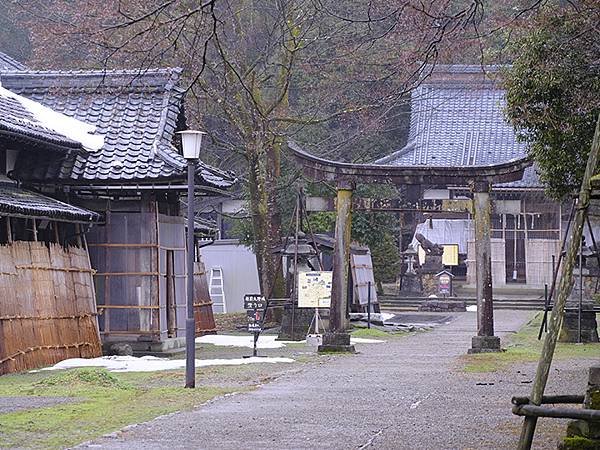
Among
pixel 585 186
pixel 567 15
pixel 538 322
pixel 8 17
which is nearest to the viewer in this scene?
pixel 585 186

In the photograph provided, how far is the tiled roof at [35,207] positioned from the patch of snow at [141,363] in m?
2.62

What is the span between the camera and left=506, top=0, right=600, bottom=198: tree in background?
16.7 metres

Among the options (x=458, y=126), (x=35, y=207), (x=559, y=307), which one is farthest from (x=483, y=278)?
(x=458, y=126)

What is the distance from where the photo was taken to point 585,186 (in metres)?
8.14

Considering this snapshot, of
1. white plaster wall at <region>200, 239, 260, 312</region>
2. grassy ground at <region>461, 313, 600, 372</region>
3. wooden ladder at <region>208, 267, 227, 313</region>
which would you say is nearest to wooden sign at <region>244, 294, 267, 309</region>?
grassy ground at <region>461, 313, 600, 372</region>

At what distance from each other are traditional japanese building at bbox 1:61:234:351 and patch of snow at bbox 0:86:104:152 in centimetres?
20

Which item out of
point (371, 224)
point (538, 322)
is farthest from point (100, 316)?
point (371, 224)

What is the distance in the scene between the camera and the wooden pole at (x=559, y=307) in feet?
25.5

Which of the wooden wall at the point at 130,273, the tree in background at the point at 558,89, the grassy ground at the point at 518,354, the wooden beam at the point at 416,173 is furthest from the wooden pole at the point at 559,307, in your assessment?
the wooden wall at the point at 130,273

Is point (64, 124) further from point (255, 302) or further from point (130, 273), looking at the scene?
point (255, 302)

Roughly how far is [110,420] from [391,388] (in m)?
Result: 4.54

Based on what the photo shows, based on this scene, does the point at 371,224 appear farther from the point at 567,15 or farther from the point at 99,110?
the point at 567,15

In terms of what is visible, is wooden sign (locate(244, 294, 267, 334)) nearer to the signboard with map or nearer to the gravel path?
the signboard with map

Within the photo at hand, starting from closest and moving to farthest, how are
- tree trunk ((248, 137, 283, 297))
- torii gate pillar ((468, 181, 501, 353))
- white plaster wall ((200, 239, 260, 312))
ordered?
torii gate pillar ((468, 181, 501, 353))
tree trunk ((248, 137, 283, 297))
white plaster wall ((200, 239, 260, 312))
